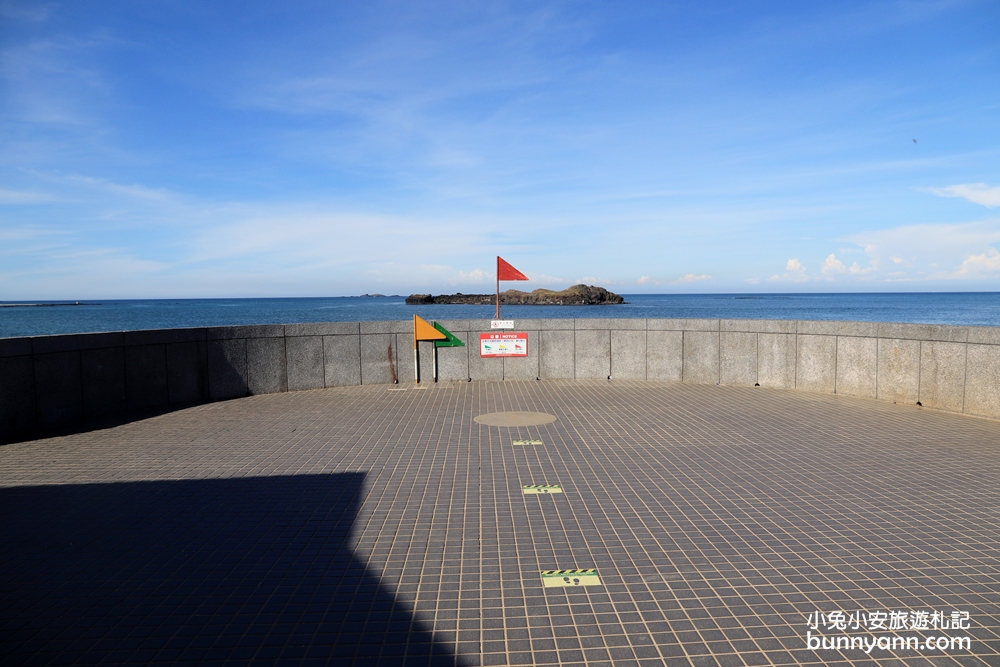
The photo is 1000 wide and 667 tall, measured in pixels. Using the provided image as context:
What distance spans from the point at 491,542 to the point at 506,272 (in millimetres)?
9245

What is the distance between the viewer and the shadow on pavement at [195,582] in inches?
132

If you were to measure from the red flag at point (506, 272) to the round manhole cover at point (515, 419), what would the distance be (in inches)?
178

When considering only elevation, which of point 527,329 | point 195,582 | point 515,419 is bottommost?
point 195,582

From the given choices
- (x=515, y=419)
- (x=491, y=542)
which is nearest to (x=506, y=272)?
(x=515, y=419)

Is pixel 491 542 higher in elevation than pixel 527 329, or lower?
lower

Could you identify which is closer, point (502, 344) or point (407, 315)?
point (502, 344)

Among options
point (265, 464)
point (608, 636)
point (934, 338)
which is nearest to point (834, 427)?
point (934, 338)

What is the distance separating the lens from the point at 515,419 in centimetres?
911

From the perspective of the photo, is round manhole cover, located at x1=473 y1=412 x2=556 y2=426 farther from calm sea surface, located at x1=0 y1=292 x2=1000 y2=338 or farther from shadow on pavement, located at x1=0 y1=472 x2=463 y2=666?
calm sea surface, located at x1=0 y1=292 x2=1000 y2=338

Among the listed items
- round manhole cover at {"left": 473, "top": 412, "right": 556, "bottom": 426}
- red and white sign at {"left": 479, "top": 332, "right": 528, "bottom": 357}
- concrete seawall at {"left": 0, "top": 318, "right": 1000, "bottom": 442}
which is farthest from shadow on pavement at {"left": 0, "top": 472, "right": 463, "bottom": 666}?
red and white sign at {"left": 479, "top": 332, "right": 528, "bottom": 357}

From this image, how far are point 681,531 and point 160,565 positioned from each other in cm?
410

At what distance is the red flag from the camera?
522 inches

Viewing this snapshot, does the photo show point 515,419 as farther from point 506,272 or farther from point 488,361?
point 506,272

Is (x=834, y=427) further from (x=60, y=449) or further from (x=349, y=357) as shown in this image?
(x=60, y=449)
